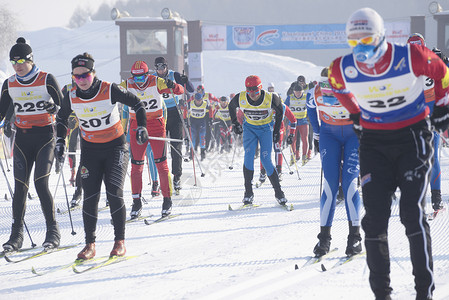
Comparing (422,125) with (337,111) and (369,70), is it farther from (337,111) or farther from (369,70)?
(337,111)

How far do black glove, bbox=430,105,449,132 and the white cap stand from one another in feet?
2.00

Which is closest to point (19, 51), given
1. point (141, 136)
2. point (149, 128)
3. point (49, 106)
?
point (49, 106)

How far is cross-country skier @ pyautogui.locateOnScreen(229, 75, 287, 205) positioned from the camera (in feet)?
28.6

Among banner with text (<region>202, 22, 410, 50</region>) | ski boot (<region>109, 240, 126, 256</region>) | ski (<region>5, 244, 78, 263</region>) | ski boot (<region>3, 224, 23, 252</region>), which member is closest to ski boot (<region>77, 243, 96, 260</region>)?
ski boot (<region>109, 240, 126, 256</region>)

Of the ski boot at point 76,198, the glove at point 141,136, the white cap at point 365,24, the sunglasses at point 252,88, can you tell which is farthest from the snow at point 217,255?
the white cap at point 365,24

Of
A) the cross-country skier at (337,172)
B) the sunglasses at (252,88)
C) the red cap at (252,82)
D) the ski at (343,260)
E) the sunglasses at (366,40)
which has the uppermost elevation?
the sunglasses at (366,40)

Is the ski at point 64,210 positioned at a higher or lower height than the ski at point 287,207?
lower

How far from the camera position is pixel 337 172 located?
5719 mm

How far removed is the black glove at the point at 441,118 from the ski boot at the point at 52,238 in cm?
404

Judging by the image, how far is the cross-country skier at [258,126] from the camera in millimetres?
8703

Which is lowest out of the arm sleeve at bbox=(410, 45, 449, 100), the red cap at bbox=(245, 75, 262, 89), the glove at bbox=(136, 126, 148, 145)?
the glove at bbox=(136, 126, 148, 145)

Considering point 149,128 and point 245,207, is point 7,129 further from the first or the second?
point 245,207

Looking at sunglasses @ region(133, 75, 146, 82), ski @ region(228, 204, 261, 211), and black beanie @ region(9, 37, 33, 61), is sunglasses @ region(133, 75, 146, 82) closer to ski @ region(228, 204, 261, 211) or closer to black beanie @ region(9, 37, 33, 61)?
black beanie @ region(9, 37, 33, 61)

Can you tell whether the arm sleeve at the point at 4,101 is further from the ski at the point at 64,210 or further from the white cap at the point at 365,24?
the white cap at the point at 365,24
